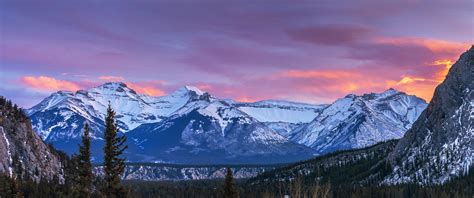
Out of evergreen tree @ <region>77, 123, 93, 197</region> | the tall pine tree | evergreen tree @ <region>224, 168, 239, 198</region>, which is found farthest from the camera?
evergreen tree @ <region>224, 168, 239, 198</region>

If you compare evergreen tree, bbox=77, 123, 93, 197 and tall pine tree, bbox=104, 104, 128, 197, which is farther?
evergreen tree, bbox=77, 123, 93, 197

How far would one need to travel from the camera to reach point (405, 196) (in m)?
190

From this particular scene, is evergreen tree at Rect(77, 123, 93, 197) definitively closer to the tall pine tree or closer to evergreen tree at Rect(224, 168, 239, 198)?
the tall pine tree

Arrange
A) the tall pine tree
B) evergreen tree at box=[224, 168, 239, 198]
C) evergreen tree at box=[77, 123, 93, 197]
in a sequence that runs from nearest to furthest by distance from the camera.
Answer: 1. the tall pine tree
2. evergreen tree at box=[77, 123, 93, 197]
3. evergreen tree at box=[224, 168, 239, 198]

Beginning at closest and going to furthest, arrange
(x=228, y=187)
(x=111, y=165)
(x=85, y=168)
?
(x=111, y=165), (x=85, y=168), (x=228, y=187)

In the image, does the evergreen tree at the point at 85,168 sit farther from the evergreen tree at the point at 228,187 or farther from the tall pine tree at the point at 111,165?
the evergreen tree at the point at 228,187

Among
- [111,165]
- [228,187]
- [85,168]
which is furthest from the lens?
[228,187]

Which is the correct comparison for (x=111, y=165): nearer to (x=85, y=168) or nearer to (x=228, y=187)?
(x=85, y=168)

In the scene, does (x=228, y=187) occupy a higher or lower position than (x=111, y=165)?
lower

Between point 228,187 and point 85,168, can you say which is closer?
point 85,168

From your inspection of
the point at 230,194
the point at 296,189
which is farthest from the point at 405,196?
the point at 296,189

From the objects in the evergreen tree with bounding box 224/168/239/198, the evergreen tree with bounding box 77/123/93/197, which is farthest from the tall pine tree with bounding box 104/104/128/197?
the evergreen tree with bounding box 224/168/239/198

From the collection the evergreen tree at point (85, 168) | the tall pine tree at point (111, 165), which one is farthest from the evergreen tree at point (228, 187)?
the evergreen tree at point (85, 168)

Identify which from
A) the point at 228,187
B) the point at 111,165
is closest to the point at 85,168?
the point at 111,165
